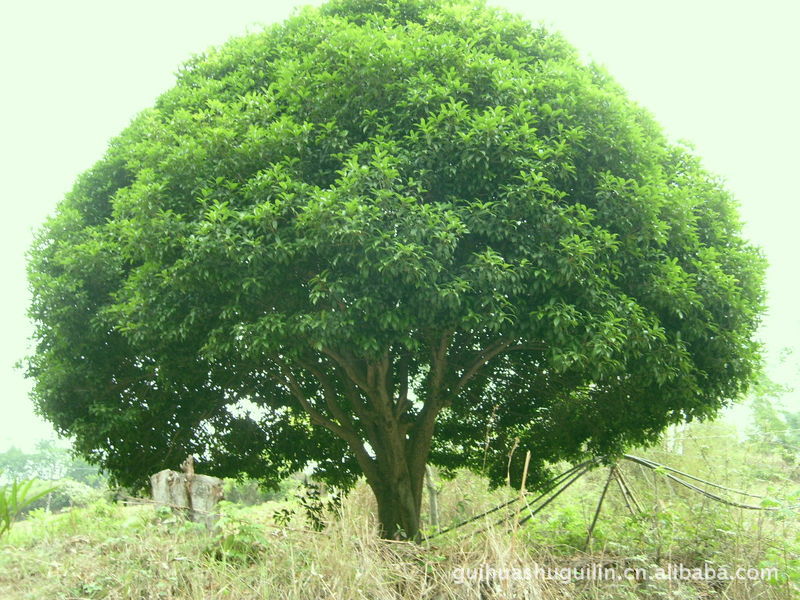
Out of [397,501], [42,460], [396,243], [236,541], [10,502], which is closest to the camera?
[236,541]

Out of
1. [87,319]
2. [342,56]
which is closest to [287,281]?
[342,56]

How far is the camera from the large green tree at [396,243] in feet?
21.2

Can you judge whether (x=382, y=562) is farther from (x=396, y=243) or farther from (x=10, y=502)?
(x=10, y=502)

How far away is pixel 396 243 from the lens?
603 centimetres

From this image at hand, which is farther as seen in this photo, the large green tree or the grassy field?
the large green tree

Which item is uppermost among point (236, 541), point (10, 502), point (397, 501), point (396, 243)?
point (396, 243)

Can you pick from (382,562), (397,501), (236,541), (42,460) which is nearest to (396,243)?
(382,562)

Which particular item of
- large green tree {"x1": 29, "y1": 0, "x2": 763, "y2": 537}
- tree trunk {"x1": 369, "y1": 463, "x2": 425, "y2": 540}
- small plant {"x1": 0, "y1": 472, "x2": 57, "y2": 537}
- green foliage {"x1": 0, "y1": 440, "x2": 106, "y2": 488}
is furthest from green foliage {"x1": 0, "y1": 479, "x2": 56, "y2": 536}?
green foliage {"x1": 0, "y1": 440, "x2": 106, "y2": 488}

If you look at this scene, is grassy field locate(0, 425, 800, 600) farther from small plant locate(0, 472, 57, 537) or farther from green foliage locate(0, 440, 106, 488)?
green foliage locate(0, 440, 106, 488)

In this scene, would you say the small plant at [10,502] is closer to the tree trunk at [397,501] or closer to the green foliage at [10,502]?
the green foliage at [10,502]

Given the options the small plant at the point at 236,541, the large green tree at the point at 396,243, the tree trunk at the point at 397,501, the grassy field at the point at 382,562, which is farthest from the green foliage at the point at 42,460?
the small plant at the point at 236,541

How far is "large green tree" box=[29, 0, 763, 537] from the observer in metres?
6.47

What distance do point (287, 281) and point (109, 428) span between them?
345 cm

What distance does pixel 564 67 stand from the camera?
7469 millimetres
